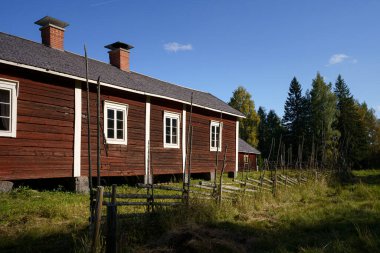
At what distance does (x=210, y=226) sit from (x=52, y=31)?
1065 cm

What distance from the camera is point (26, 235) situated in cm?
584

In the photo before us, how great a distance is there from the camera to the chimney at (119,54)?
53.1ft

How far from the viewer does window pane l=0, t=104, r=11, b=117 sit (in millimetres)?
9156

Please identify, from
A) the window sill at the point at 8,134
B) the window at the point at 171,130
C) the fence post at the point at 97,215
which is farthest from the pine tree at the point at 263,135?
the fence post at the point at 97,215

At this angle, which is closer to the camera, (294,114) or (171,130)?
(171,130)

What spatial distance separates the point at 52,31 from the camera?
43.4 ft

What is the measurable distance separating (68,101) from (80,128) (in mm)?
957

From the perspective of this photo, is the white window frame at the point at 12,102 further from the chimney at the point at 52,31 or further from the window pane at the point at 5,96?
the chimney at the point at 52,31

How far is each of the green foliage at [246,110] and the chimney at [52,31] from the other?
34.1 m

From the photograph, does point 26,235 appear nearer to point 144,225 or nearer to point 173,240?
point 144,225

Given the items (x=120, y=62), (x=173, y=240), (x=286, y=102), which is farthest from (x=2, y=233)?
(x=286, y=102)

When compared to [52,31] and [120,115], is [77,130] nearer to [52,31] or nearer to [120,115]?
[120,115]

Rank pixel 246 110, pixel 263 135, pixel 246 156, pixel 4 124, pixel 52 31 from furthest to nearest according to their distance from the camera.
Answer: pixel 263 135 < pixel 246 110 < pixel 246 156 < pixel 52 31 < pixel 4 124

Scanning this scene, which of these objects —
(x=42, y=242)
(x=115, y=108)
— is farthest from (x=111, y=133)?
(x=42, y=242)
